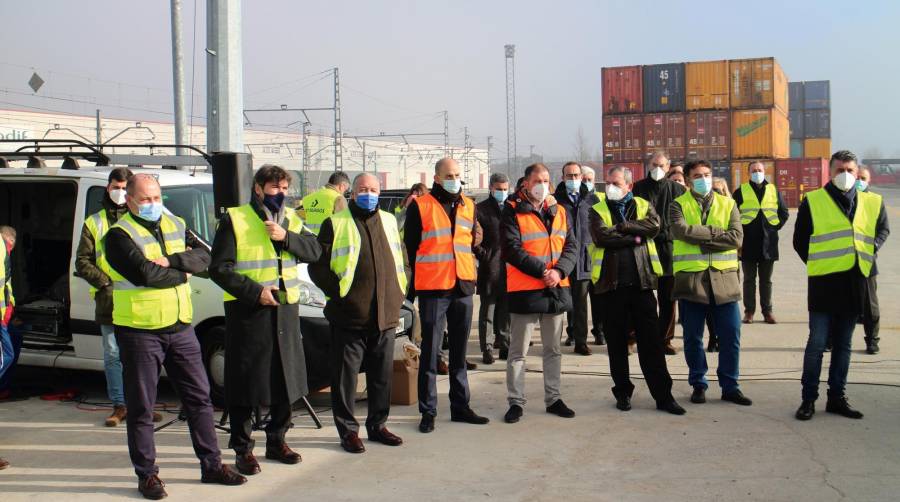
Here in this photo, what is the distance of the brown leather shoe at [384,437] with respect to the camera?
6.46 metres

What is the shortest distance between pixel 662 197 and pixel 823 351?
3.09m

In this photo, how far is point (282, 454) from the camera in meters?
6.08

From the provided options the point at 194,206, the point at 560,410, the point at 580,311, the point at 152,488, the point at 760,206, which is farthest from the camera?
the point at 760,206

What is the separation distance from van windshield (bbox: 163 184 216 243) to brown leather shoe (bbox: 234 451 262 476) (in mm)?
2687

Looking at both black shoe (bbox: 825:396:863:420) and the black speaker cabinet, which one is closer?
black shoe (bbox: 825:396:863:420)

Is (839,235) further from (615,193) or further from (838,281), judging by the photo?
(615,193)

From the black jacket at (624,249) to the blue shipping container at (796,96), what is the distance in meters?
58.4

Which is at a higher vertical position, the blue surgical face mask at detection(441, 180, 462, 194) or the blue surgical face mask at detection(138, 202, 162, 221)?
the blue surgical face mask at detection(441, 180, 462, 194)

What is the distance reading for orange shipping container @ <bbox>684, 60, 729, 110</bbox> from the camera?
33.0m

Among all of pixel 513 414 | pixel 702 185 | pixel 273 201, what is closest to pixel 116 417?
pixel 273 201

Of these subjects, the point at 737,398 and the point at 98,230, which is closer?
the point at 98,230

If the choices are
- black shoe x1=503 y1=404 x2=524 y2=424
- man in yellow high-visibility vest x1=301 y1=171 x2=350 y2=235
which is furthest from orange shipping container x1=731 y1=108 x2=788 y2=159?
black shoe x1=503 y1=404 x2=524 y2=424

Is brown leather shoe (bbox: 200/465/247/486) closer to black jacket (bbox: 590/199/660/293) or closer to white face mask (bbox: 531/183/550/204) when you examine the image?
white face mask (bbox: 531/183/550/204)

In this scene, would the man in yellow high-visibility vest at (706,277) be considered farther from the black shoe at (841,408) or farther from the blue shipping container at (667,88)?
the blue shipping container at (667,88)
